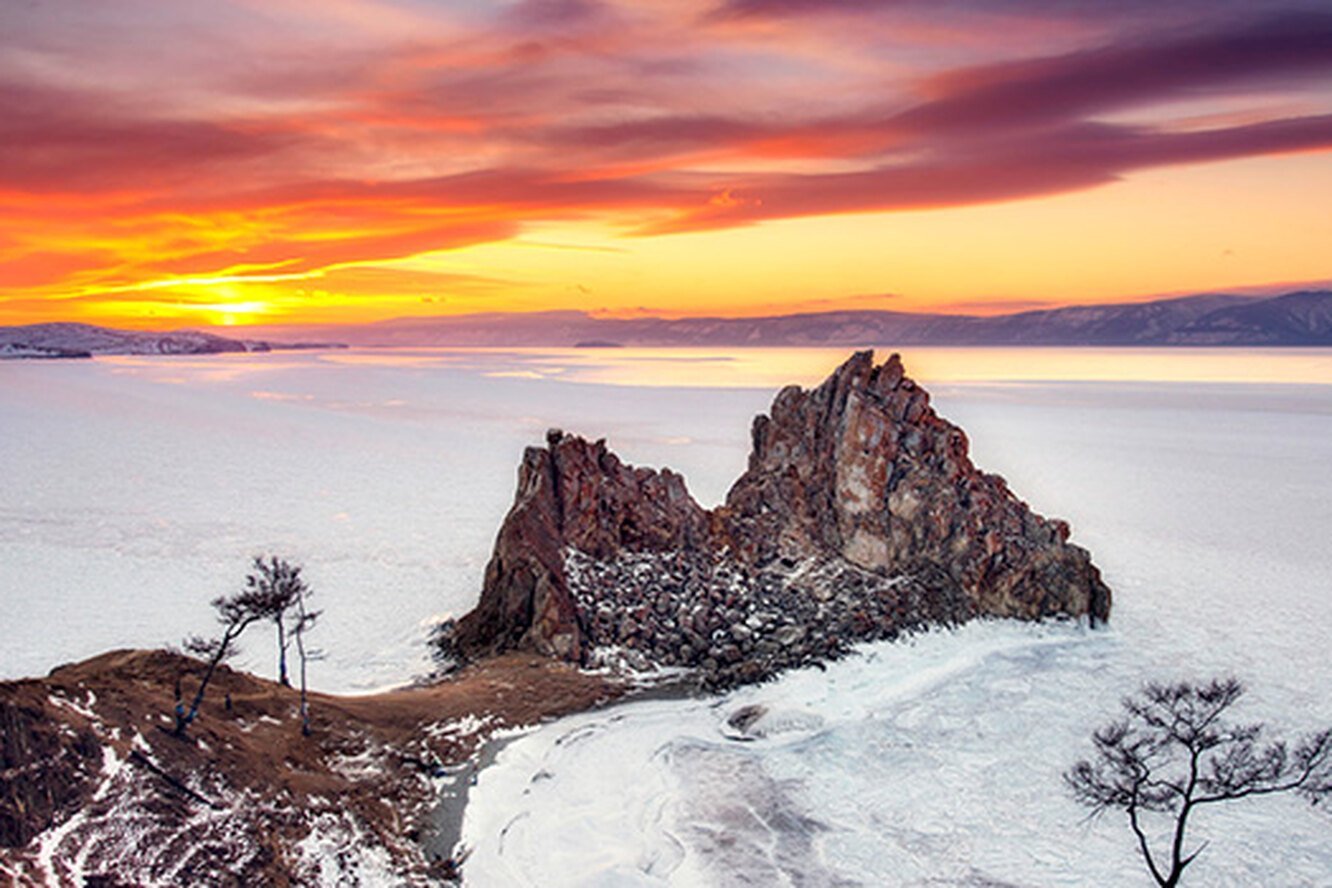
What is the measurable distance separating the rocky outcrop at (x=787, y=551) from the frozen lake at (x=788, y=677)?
2.26 meters

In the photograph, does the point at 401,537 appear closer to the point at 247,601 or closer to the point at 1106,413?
the point at 247,601

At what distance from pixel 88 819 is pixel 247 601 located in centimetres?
835

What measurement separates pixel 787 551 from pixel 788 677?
889 cm

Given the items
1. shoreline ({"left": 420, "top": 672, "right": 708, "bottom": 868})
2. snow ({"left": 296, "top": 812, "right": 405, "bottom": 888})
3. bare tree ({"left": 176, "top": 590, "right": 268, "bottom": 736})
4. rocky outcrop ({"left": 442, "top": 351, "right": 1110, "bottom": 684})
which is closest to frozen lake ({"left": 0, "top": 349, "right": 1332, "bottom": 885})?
shoreline ({"left": 420, "top": 672, "right": 708, "bottom": 868})

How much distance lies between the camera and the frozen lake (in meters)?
25.3

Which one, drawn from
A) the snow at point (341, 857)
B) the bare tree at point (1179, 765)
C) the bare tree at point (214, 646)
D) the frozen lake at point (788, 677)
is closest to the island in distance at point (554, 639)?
the snow at point (341, 857)

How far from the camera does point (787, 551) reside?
4356 centimetres

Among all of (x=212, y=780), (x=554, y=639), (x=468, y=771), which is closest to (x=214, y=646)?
(x=212, y=780)

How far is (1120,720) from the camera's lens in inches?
1272

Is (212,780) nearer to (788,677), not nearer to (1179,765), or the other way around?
(788,677)

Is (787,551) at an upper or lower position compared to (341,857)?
upper

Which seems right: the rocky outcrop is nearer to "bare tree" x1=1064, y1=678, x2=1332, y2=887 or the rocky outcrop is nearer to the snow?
"bare tree" x1=1064, y1=678, x2=1332, y2=887

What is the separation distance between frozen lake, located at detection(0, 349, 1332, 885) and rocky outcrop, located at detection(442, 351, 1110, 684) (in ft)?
7.43

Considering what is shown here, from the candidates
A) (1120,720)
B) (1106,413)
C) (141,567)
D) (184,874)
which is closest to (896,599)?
(1120,720)
